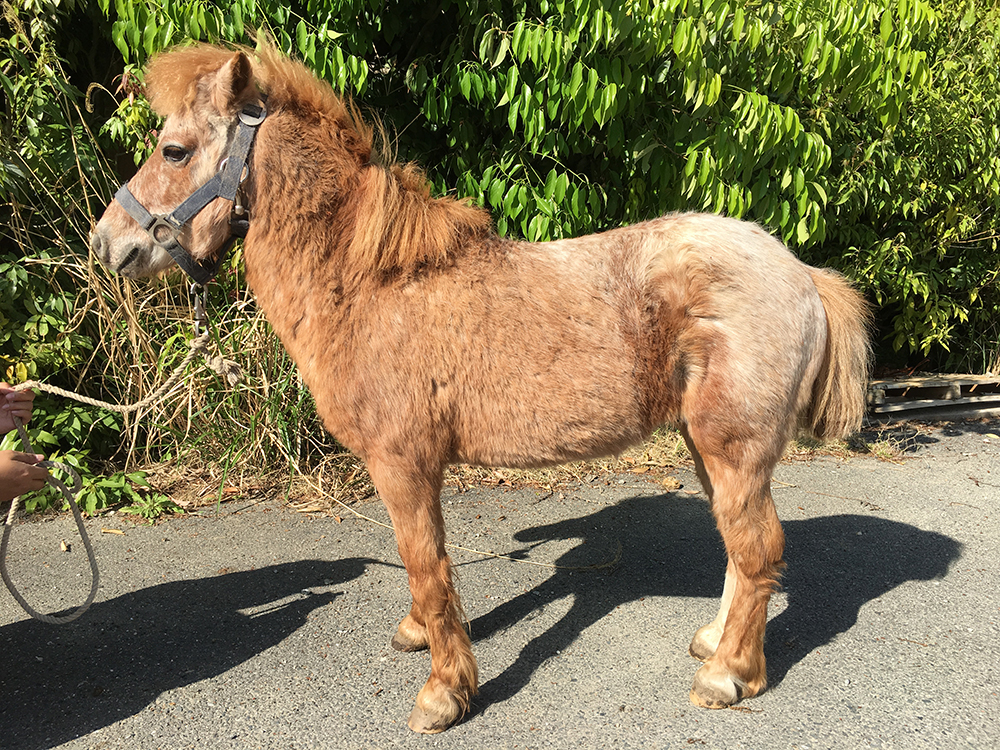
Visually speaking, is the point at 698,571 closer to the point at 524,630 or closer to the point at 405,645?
the point at 524,630

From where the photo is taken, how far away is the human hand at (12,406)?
236 cm

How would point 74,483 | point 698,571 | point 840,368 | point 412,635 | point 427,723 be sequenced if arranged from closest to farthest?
point 427,723 → point 840,368 → point 74,483 → point 412,635 → point 698,571

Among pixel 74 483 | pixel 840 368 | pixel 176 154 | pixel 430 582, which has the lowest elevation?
pixel 430 582

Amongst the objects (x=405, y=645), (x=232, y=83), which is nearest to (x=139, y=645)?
(x=405, y=645)

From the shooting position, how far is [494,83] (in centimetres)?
366

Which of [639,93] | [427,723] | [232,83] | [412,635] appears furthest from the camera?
[639,93]

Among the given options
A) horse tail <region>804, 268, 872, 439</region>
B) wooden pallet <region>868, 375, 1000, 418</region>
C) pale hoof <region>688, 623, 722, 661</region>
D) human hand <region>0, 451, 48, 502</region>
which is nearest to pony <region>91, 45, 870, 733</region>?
horse tail <region>804, 268, 872, 439</region>

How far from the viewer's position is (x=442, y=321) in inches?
92.8

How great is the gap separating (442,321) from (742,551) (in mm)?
1404

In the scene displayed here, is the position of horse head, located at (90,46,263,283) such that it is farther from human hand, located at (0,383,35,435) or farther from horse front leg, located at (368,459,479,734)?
horse front leg, located at (368,459,479,734)

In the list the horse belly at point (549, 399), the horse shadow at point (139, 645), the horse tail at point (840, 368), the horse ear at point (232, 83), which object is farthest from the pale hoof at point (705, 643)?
the horse ear at point (232, 83)

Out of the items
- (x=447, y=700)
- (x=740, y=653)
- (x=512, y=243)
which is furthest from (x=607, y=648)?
(x=512, y=243)

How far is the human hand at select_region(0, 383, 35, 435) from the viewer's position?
236 cm

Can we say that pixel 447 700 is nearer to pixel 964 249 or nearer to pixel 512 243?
pixel 512 243
